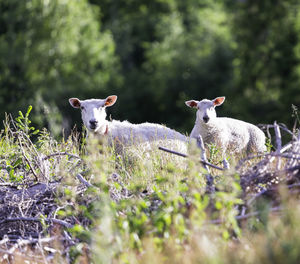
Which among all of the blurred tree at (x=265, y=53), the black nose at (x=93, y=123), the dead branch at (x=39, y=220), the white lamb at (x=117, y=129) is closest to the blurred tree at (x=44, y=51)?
the blurred tree at (x=265, y=53)

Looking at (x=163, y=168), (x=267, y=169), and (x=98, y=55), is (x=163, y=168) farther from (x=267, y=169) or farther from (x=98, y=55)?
(x=98, y=55)

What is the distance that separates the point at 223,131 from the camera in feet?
32.7

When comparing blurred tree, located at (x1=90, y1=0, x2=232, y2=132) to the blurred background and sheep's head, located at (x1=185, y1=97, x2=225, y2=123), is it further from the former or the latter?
sheep's head, located at (x1=185, y1=97, x2=225, y2=123)

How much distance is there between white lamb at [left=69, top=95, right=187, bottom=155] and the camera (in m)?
8.59

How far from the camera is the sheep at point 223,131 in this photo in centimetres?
967

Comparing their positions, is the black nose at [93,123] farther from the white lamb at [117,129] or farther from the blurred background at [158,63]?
the blurred background at [158,63]

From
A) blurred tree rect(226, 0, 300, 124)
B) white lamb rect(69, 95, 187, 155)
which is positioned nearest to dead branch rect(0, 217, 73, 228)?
white lamb rect(69, 95, 187, 155)

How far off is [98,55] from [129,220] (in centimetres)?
3264

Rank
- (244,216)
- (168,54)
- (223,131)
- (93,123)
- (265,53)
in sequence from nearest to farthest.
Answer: (244,216)
(93,123)
(223,131)
(265,53)
(168,54)

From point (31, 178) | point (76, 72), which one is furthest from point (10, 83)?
point (31, 178)

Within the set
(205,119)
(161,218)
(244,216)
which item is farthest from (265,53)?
(161,218)

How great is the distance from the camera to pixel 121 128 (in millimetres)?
9250

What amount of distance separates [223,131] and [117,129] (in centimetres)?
183

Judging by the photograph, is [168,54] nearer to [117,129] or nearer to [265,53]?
[265,53]
